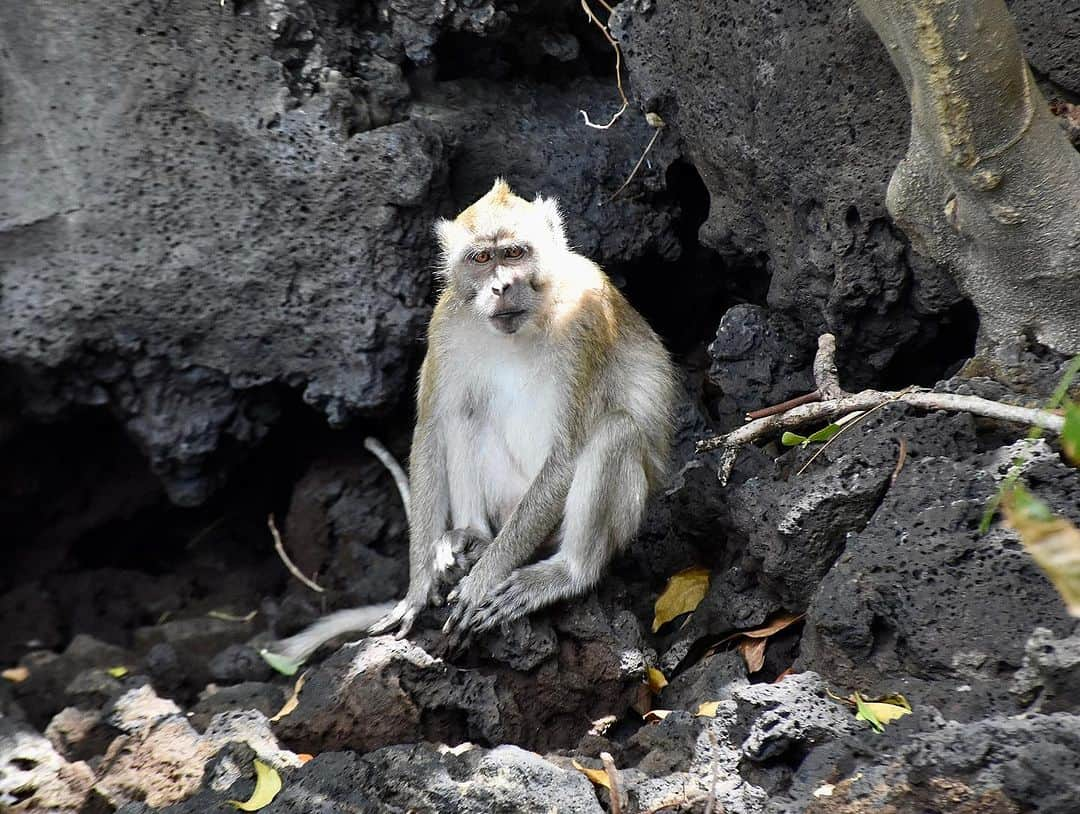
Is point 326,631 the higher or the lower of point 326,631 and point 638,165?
the lower

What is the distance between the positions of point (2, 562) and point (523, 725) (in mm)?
4184

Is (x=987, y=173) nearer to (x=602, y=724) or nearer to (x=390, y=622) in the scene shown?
(x=602, y=724)

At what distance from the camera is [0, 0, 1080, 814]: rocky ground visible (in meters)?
4.34

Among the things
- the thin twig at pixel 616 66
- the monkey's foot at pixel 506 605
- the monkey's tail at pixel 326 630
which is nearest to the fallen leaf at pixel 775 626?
the monkey's foot at pixel 506 605

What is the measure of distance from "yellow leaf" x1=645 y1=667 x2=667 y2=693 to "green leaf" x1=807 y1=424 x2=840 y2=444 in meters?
1.24

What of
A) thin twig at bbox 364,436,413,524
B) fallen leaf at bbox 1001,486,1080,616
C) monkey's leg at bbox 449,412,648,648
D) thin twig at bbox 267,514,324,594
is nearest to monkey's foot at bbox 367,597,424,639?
monkey's leg at bbox 449,412,648,648

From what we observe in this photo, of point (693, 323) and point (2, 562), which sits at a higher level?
point (693, 323)

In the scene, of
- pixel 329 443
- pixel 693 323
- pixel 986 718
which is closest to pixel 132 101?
pixel 329 443

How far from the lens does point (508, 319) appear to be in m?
5.70

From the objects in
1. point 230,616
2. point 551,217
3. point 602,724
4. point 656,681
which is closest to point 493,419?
point 551,217

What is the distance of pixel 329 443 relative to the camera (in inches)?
313

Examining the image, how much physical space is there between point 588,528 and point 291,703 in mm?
1516

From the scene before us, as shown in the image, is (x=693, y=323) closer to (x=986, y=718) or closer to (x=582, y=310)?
(x=582, y=310)

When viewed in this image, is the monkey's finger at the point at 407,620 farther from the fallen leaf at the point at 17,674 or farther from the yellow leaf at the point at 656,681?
the fallen leaf at the point at 17,674
